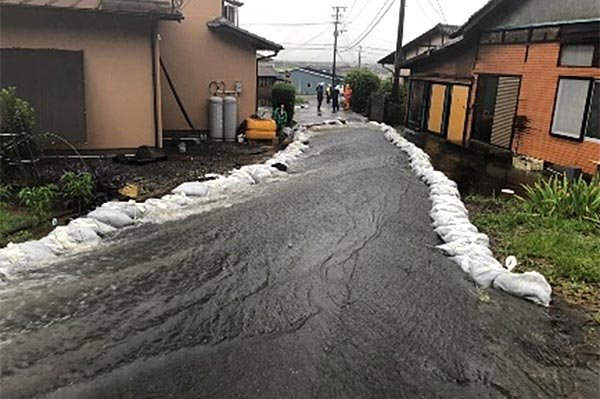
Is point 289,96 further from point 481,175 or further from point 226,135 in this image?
point 481,175

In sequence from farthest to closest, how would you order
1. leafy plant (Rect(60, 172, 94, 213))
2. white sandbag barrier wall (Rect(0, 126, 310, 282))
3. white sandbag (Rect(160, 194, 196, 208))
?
white sandbag (Rect(160, 194, 196, 208))
leafy plant (Rect(60, 172, 94, 213))
white sandbag barrier wall (Rect(0, 126, 310, 282))

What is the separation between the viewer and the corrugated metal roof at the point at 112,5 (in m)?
8.75

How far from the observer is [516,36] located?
40.2ft

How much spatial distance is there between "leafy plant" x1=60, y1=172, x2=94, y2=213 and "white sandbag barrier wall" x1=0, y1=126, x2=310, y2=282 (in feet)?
1.17

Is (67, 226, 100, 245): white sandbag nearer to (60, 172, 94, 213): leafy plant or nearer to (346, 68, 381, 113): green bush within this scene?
(60, 172, 94, 213): leafy plant

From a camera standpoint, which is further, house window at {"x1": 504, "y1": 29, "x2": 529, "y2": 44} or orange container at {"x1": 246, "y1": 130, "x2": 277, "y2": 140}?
orange container at {"x1": 246, "y1": 130, "x2": 277, "y2": 140}

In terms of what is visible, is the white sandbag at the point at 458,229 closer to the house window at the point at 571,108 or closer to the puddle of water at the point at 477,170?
the puddle of water at the point at 477,170

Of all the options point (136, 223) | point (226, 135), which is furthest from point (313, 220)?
point (226, 135)

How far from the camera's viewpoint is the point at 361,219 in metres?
6.96

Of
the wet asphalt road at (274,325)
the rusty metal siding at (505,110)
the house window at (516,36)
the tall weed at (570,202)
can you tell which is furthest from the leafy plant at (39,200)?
the house window at (516,36)

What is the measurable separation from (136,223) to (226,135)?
7.49 m

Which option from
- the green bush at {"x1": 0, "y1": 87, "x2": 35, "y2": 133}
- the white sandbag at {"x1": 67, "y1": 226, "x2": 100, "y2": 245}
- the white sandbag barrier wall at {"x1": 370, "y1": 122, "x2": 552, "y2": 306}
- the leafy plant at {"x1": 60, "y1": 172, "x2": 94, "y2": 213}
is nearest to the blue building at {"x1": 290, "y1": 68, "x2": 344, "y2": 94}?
the white sandbag barrier wall at {"x1": 370, "y1": 122, "x2": 552, "y2": 306}

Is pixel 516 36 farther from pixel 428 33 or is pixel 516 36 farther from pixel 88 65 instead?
pixel 428 33

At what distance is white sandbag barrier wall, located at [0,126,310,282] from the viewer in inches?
191
